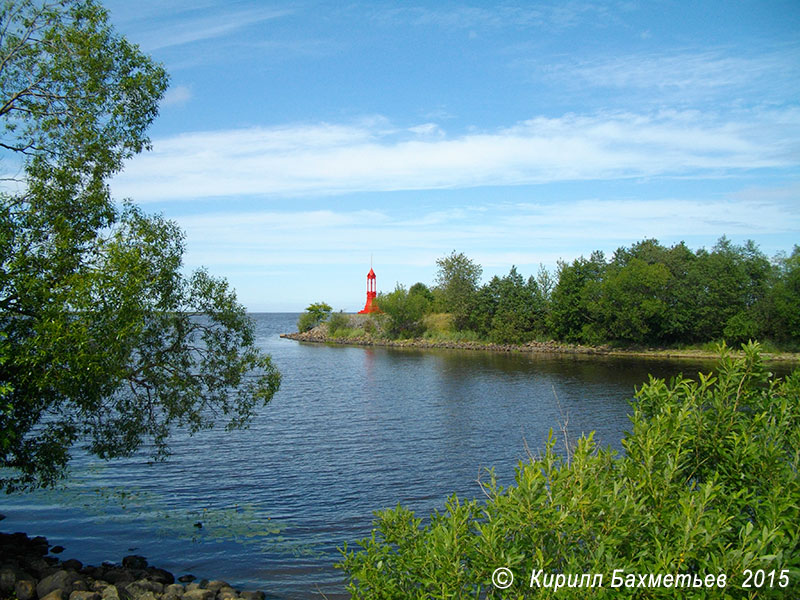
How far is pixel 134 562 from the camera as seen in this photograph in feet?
44.7

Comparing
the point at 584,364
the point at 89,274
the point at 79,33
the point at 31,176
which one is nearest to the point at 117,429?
Result: the point at 89,274

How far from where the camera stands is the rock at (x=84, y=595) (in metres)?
10.3

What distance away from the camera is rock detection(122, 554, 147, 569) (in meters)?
13.5

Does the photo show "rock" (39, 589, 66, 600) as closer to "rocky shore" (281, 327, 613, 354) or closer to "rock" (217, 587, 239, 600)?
"rock" (217, 587, 239, 600)

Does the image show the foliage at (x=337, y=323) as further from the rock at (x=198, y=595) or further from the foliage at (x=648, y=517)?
the foliage at (x=648, y=517)

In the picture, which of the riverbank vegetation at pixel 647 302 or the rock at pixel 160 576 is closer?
the rock at pixel 160 576

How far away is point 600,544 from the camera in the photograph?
5773 millimetres

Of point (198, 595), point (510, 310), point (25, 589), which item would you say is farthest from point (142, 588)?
point (510, 310)

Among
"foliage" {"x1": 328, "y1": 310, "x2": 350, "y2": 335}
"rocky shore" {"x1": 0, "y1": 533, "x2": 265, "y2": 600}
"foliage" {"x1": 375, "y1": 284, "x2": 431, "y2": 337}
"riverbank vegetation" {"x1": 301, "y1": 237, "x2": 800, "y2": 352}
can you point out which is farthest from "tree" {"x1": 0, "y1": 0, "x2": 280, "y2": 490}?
"foliage" {"x1": 328, "y1": 310, "x2": 350, "y2": 335}

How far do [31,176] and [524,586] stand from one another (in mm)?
12994

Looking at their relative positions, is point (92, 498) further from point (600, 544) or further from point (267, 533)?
point (600, 544)

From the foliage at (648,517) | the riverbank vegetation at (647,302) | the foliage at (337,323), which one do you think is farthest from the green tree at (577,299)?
the foliage at (648,517)

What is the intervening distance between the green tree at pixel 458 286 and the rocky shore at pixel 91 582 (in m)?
75.3

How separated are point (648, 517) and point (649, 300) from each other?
64615 millimetres
